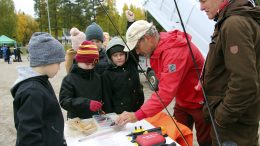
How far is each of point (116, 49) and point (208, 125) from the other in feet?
3.76

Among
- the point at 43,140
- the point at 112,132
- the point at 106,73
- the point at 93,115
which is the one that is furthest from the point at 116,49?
the point at 43,140

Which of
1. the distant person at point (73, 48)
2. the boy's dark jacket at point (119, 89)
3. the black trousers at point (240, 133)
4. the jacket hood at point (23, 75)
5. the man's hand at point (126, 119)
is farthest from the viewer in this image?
the distant person at point (73, 48)

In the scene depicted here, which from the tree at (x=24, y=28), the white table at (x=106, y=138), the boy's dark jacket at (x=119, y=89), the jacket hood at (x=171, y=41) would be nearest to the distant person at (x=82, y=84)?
the boy's dark jacket at (x=119, y=89)

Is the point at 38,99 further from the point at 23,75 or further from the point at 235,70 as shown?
the point at 235,70

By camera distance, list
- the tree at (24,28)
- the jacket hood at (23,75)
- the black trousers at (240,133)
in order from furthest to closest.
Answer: the tree at (24,28) < the black trousers at (240,133) < the jacket hood at (23,75)

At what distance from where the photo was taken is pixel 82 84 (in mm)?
2658

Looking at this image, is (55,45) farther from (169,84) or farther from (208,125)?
(208,125)

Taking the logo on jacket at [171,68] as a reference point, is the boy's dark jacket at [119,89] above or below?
below

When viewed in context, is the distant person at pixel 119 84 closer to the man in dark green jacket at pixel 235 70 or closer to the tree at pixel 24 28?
the man in dark green jacket at pixel 235 70

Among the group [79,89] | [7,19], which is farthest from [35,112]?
[7,19]

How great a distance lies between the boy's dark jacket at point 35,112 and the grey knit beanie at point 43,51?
0.27 ft

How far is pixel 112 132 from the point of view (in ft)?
7.09

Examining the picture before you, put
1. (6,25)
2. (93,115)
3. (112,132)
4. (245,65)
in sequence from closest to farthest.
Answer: (245,65), (112,132), (93,115), (6,25)

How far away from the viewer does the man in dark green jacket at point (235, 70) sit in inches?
61.9
